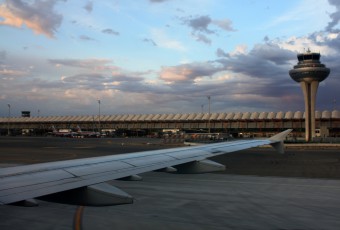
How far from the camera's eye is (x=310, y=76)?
90625 millimetres

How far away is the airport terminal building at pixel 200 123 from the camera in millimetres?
135750

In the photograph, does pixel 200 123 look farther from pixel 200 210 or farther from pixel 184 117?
pixel 200 210

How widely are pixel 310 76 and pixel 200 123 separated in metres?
76.5

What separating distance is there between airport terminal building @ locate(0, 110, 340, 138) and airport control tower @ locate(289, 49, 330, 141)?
28.1 m

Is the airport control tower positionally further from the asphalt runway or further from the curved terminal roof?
the asphalt runway

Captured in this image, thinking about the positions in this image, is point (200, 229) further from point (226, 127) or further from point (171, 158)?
point (226, 127)

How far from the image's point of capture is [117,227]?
8.94m

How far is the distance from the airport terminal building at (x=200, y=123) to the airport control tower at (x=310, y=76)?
1105 inches

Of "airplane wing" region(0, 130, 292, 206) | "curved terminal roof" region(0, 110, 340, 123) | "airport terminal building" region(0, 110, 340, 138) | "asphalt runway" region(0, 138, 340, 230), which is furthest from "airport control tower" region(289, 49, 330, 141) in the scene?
"airplane wing" region(0, 130, 292, 206)

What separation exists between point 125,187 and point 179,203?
3648 millimetres

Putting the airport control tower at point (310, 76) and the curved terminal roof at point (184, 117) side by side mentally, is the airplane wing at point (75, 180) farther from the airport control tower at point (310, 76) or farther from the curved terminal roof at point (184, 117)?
the curved terminal roof at point (184, 117)

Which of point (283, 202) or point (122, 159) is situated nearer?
point (122, 159)

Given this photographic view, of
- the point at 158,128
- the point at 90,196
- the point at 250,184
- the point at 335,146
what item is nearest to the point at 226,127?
the point at 158,128

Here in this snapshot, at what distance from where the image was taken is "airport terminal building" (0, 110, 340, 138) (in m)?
136
